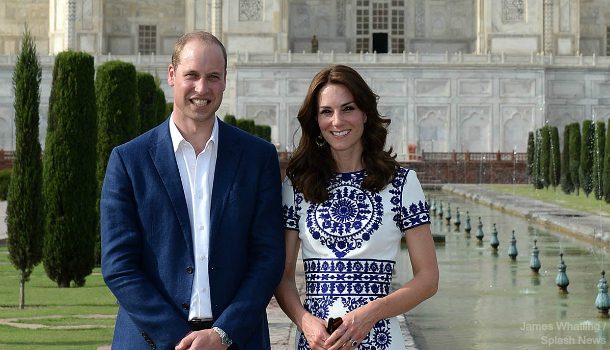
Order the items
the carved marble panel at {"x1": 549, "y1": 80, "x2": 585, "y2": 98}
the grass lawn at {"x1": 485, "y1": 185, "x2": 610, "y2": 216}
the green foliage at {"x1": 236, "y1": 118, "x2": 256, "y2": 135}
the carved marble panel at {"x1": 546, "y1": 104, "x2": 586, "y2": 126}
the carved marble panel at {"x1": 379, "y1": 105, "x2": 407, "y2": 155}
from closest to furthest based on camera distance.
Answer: the grass lawn at {"x1": 485, "y1": 185, "x2": 610, "y2": 216} < the green foliage at {"x1": 236, "y1": 118, "x2": 256, "y2": 135} < the carved marble panel at {"x1": 379, "y1": 105, "x2": 407, "y2": 155} < the carved marble panel at {"x1": 546, "y1": 104, "x2": 586, "y2": 126} < the carved marble panel at {"x1": 549, "y1": 80, "x2": 585, "y2": 98}

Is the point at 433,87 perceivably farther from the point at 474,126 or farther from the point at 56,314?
the point at 56,314

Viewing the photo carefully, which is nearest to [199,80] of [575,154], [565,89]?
[575,154]

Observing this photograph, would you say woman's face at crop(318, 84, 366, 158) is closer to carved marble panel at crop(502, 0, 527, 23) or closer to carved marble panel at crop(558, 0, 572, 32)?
carved marble panel at crop(502, 0, 527, 23)

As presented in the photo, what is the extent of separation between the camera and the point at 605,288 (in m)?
9.60

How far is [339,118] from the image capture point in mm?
3969

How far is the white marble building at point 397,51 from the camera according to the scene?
36906mm

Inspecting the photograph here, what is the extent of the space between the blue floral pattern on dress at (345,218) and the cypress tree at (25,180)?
677cm

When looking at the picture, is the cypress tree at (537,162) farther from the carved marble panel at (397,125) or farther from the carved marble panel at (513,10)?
the carved marble panel at (513,10)

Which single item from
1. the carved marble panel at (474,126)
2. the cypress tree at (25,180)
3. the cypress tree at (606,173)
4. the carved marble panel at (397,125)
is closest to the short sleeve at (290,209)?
the cypress tree at (25,180)

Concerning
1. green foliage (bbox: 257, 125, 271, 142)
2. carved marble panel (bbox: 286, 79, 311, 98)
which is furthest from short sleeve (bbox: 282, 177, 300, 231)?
carved marble panel (bbox: 286, 79, 311, 98)

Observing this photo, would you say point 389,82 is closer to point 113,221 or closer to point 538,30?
point 538,30

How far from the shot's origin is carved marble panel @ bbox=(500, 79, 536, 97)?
37.1 m

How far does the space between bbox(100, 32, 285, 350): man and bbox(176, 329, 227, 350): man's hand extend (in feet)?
0.05

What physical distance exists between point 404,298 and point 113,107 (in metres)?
8.74
